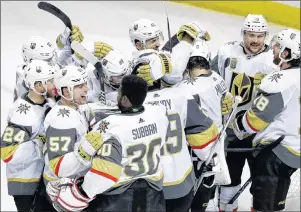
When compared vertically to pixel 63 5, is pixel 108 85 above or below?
above

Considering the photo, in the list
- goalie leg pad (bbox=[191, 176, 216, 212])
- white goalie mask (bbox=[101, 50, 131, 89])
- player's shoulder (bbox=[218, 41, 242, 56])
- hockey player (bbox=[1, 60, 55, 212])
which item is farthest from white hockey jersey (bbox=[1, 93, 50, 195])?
player's shoulder (bbox=[218, 41, 242, 56])

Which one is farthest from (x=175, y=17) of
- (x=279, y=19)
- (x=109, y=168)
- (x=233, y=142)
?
(x=109, y=168)

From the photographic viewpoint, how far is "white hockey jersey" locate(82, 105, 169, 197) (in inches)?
91.9

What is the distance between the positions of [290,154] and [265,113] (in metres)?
0.26

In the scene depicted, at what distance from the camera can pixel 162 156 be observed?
2748mm

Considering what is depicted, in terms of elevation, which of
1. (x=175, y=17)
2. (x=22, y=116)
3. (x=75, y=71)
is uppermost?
(x=75, y=71)


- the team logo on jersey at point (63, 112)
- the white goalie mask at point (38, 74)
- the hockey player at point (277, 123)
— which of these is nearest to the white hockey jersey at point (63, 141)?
the team logo on jersey at point (63, 112)

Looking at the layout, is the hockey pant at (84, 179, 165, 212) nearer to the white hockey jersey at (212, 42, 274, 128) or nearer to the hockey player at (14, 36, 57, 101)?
the hockey player at (14, 36, 57, 101)

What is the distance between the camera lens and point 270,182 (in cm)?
325

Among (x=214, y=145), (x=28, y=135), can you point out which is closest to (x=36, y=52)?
(x=28, y=135)

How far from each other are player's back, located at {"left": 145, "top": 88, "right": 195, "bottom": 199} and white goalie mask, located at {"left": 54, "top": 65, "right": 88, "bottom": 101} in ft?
0.96

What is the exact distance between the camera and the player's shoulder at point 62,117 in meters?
2.60

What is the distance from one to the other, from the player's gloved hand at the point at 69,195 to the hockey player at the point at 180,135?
18.2 inches

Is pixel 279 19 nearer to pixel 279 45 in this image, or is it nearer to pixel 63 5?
pixel 63 5
